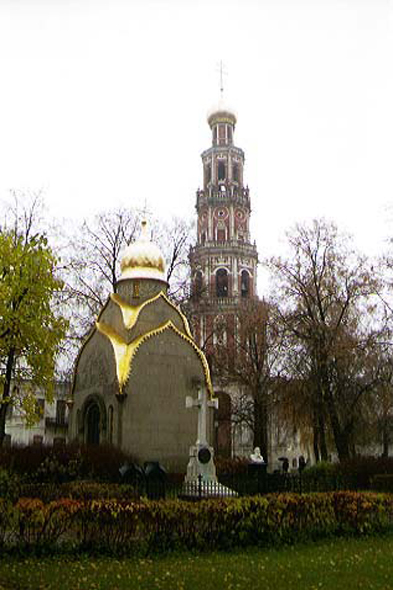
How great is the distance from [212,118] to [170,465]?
43.8 meters

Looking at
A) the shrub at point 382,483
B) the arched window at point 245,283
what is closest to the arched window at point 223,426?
the arched window at point 245,283

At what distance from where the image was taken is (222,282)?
50.3 metres

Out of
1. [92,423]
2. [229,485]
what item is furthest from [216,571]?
[92,423]

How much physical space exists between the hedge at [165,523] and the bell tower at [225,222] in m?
33.4

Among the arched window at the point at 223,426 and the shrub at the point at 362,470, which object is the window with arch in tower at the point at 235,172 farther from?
the shrub at the point at 362,470

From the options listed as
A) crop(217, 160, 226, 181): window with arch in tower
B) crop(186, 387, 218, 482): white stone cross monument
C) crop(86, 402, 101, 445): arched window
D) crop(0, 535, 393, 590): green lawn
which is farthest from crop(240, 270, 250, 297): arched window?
crop(0, 535, 393, 590): green lawn

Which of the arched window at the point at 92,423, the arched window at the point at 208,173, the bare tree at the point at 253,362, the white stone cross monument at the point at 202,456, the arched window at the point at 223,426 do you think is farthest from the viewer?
the arched window at the point at 208,173

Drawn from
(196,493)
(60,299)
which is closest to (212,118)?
(60,299)

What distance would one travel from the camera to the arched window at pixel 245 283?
50.2m

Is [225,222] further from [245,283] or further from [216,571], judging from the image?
[216,571]

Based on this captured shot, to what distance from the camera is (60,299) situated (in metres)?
26.7

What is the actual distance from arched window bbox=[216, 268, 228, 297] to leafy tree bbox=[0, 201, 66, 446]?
30717mm

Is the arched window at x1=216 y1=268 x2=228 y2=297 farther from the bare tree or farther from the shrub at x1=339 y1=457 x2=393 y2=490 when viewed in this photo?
the shrub at x1=339 y1=457 x2=393 y2=490

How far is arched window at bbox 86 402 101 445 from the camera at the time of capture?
72.0ft
